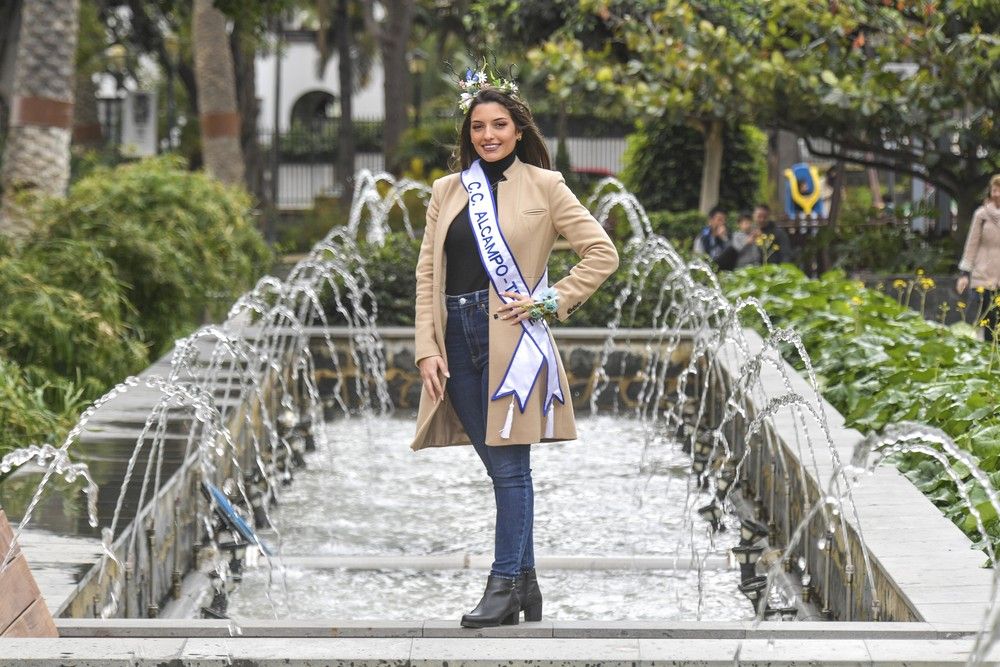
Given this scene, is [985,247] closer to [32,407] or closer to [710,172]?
[32,407]

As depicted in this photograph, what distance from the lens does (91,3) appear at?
27.0m

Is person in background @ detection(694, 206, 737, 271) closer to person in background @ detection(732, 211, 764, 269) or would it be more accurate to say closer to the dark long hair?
person in background @ detection(732, 211, 764, 269)

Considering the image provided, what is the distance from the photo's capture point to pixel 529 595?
4.37m

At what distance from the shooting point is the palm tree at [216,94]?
18906 mm

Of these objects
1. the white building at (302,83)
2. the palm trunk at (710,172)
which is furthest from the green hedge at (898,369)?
the white building at (302,83)

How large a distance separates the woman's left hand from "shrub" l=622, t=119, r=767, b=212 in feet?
60.8

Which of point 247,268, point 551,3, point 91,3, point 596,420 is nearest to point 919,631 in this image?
point 596,420

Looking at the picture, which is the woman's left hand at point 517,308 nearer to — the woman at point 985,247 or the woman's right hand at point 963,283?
the woman at point 985,247

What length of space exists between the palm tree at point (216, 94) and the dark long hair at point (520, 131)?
14679 millimetres

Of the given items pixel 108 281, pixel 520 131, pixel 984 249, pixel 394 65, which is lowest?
pixel 108 281

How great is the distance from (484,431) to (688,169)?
18.8 metres

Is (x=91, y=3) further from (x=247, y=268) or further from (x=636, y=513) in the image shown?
(x=636, y=513)

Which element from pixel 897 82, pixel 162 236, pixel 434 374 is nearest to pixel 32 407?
pixel 162 236

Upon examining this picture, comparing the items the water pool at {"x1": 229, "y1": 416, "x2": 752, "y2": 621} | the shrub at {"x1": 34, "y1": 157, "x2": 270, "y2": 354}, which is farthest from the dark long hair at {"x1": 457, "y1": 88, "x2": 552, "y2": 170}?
the shrub at {"x1": 34, "y1": 157, "x2": 270, "y2": 354}
